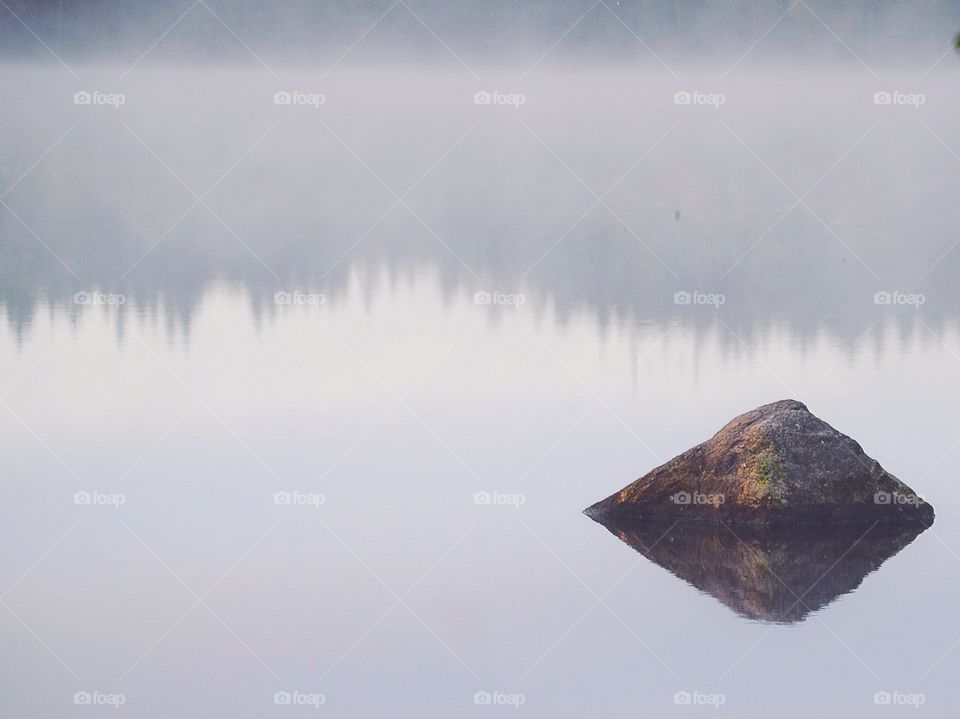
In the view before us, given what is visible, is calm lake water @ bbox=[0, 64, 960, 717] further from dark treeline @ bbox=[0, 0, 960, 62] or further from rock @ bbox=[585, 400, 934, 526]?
dark treeline @ bbox=[0, 0, 960, 62]

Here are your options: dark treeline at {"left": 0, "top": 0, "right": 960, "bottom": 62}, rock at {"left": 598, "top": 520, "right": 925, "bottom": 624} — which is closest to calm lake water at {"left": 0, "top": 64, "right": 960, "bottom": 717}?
rock at {"left": 598, "top": 520, "right": 925, "bottom": 624}

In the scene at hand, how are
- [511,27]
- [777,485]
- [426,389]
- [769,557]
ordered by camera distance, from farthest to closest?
[511,27], [426,389], [777,485], [769,557]

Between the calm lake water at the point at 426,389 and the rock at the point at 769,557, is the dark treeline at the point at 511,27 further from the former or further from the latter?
the rock at the point at 769,557

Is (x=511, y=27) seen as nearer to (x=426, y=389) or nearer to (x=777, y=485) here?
(x=426, y=389)

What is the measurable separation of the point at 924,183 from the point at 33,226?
14336 mm

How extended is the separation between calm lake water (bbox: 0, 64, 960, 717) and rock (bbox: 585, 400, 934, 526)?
31 centimetres

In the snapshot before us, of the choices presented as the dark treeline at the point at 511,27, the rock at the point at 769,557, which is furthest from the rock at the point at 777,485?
the dark treeline at the point at 511,27

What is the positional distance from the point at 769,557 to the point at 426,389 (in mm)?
4240

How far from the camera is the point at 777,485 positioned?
8547 mm

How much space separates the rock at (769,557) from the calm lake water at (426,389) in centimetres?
9

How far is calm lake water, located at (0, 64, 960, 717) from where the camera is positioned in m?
7.09

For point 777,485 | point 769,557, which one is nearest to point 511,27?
point 777,485

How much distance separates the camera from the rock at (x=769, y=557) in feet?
24.6

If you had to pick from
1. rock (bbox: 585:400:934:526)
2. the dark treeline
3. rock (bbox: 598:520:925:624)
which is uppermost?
the dark treeline
